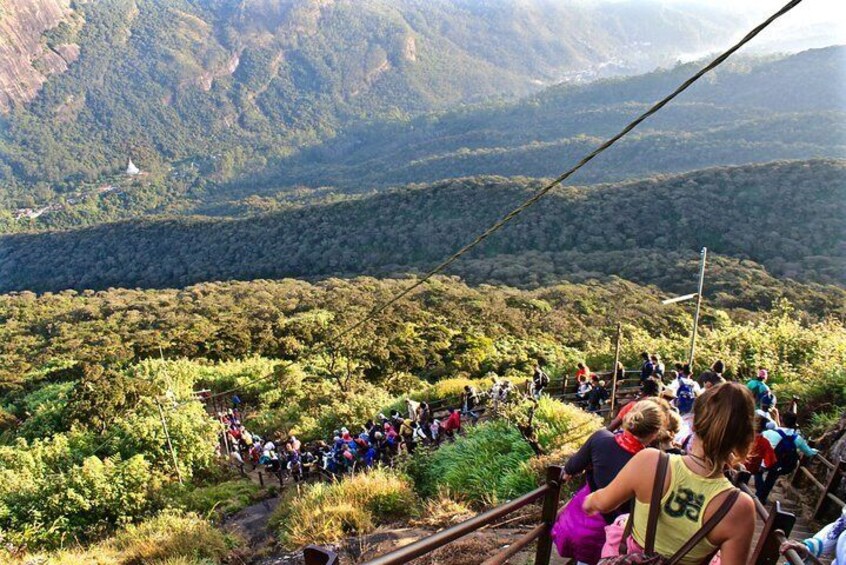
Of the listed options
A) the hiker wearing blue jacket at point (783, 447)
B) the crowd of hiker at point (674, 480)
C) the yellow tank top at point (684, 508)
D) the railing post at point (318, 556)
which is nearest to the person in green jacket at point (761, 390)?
the crowd of hiker at point (674, 480)

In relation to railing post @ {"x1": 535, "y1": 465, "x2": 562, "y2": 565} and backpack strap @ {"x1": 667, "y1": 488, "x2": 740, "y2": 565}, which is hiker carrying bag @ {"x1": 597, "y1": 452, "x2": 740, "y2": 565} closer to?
backpack strap @ {"x1": 667, "y1": 488, "x2": 740, "y2": 565}

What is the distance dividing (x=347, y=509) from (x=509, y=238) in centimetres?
5401

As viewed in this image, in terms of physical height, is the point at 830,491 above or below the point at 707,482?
below

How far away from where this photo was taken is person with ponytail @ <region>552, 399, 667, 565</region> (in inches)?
114

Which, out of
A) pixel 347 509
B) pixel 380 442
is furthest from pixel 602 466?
pixel 380 442

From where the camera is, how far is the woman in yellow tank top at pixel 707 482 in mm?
1913

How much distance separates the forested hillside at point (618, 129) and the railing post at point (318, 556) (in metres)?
93.9

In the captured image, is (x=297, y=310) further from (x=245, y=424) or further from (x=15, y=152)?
(x=15, y=152)

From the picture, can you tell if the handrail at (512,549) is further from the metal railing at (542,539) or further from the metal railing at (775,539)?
the metal railing at (775,539)

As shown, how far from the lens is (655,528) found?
6.74 ft

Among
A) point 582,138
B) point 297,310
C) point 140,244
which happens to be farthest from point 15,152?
point 297,310

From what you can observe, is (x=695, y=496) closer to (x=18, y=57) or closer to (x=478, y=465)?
(x=478, y=465)

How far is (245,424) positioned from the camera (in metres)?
15.7

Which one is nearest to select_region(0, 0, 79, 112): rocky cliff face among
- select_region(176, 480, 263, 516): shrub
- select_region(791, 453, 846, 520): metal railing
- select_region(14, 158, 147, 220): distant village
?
select_region(14, 158, 147, 220): distant village
